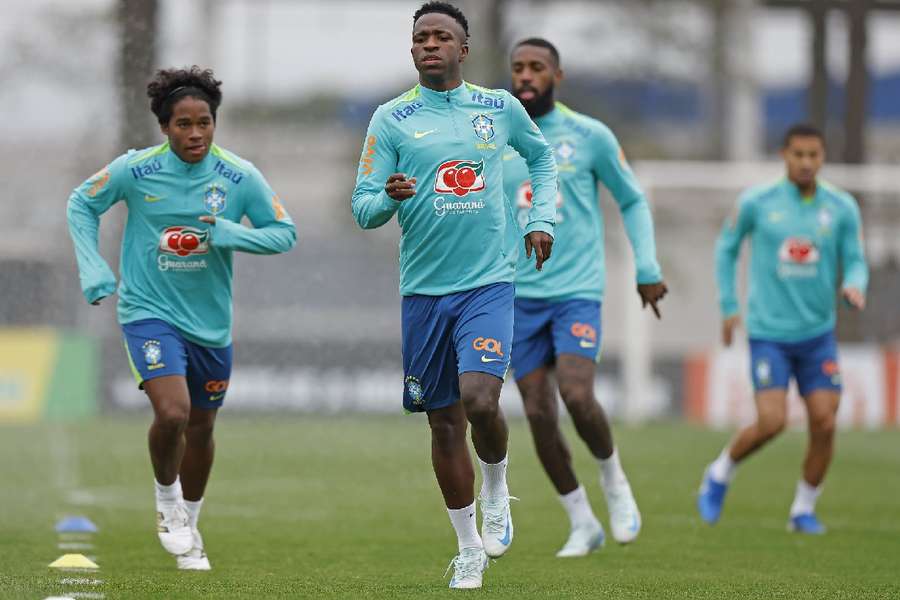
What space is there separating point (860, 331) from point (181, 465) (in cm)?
1491

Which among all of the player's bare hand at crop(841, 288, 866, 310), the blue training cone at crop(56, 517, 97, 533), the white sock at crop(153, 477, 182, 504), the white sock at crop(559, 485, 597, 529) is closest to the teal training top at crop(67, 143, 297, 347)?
the white sock at crop(153, 477, 182, 504)

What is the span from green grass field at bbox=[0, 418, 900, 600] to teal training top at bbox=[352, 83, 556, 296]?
4.41ft

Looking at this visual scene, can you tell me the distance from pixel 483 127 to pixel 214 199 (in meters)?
1.62

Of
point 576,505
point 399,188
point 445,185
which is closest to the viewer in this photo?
point 399,188

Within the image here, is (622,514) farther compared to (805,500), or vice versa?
(805,500)

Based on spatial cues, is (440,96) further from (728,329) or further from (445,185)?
(728,329)

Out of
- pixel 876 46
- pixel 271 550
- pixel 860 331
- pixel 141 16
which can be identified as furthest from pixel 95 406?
pixel 876 46

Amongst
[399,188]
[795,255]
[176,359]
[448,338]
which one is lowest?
[176,359]

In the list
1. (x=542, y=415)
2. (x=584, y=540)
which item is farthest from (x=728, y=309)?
(x=584, y=540)

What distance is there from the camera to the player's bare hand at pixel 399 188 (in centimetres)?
693

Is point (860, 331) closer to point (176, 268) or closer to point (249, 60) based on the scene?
point (249, 60)

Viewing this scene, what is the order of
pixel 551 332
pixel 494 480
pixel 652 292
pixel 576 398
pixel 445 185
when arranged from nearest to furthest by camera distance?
pixel 445 185, pixel 494 480, pixel 652 292, pixel 576 398, pixel 551 332

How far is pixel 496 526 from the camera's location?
24.4 feet

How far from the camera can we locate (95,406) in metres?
22.2
